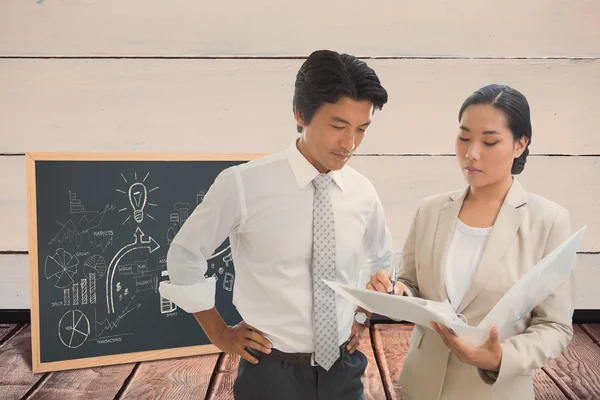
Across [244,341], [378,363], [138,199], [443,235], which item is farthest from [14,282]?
[443,235]

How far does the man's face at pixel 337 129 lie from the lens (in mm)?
1192

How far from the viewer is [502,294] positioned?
116 cm

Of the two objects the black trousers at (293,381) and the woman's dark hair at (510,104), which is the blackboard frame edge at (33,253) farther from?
the woman's dark hair at (510,104)

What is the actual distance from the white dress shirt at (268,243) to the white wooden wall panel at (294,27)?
4.33ft

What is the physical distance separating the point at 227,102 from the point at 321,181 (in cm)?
132

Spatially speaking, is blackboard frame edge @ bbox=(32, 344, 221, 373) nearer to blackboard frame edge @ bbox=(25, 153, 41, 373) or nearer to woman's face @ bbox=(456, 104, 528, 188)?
blackboard frame edge @ bbox=(25, 153, 41, 373)

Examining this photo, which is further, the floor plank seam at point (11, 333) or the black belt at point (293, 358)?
the floor plank seam at point (11, 333)

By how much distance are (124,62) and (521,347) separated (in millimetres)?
1979

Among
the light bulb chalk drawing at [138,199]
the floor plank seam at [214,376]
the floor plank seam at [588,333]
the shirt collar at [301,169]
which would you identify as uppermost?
the shirt collar at [301,169]

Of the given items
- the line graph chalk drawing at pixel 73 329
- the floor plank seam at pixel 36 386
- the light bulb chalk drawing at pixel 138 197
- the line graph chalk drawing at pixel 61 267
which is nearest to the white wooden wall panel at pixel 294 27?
the light bulb chalk drawing at pixel 138 197

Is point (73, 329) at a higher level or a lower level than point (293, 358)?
lower

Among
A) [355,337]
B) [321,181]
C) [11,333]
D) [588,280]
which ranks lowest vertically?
[11,333]

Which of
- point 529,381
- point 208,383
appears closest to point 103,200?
point 208,383

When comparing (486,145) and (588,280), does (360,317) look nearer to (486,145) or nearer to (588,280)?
(486,145)
